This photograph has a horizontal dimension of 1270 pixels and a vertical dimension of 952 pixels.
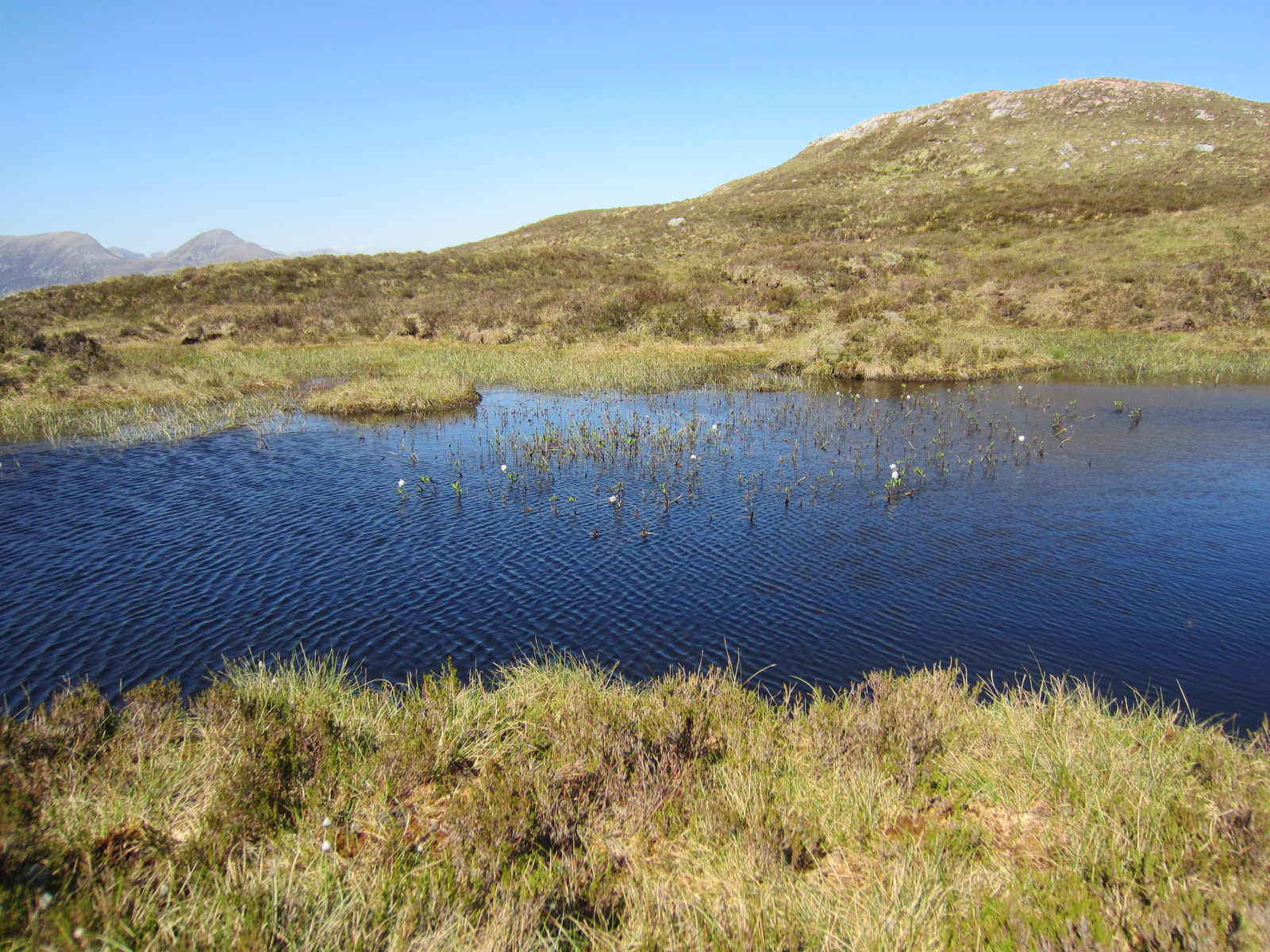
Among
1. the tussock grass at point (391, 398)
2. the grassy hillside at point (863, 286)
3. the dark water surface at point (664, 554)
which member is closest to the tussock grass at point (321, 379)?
the tussock grass at point (391, 398)

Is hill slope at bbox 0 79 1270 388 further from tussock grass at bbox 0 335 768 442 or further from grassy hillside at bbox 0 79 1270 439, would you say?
tussock grass at bbox 0 335 768 442

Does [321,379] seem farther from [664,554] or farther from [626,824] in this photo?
[626,824]

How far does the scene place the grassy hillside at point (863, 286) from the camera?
30688 mm

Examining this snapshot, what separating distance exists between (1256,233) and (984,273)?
17.4 m

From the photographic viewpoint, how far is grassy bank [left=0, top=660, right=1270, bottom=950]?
11.1 feet

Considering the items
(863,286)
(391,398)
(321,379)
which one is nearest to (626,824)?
(391,398)

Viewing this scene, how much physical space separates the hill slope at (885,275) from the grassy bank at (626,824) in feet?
86.1

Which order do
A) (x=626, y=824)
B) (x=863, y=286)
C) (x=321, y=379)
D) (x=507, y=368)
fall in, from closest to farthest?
(x=626, y=824) → (x=321, y=379) → (x=507, y=368) → (x=863, y=286)

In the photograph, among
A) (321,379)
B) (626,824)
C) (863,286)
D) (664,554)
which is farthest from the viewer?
(863,286)

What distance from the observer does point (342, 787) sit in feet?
15.5

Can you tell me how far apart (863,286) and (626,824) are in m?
43.0

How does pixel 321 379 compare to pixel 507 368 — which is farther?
pixel 507 368

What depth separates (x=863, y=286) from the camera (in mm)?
42250

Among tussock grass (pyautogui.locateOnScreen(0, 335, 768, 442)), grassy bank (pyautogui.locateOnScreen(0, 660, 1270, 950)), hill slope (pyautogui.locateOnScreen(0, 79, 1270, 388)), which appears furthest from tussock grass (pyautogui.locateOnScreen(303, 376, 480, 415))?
grassy bank (pyautogui.locateOnScreen(0, 660, 1270, 950))
